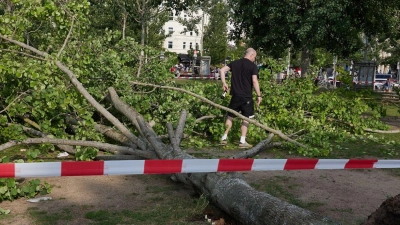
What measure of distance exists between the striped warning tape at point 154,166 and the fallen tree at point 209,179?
0.27 meters

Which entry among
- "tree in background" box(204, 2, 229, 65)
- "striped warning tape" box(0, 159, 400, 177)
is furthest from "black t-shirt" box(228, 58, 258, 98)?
"tree in background" box(204, 2, 229, 65)

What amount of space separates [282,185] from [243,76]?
10.5 feet

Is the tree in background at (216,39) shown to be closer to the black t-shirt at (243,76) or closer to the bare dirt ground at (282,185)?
the black t-shirt at (243,76)

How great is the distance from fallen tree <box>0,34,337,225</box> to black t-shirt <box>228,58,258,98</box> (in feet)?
4.04

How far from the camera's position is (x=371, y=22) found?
25.3m

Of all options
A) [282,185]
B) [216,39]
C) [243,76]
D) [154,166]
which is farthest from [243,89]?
[216,39]

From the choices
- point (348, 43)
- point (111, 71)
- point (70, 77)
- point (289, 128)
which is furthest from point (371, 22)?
point (70, 77)

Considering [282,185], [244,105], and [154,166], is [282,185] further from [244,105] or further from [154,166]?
[244,105]

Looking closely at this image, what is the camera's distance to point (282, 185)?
20.5 feet

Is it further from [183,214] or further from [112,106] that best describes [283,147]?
[183,214]

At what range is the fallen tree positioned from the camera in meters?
4.18

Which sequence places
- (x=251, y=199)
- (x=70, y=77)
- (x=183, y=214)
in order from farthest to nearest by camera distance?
(x=70, y=77), (x=183, y=214), (x=251, y=199)

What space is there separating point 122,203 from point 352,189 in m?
2.65

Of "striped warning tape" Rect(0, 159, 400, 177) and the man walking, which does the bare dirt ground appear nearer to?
"striped warning tape" Rect(0, 159, 400, 177)
